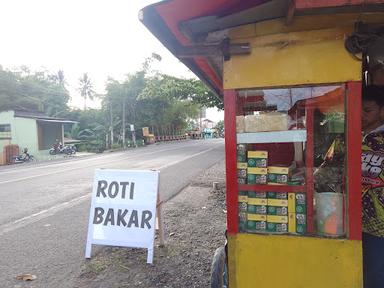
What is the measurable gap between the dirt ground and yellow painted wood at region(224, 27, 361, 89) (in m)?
2.41

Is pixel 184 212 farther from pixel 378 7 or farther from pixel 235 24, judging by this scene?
pixel 378 7

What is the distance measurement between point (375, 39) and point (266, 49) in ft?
2.19

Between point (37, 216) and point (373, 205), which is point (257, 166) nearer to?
point (373, 205)

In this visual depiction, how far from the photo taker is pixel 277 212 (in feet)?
8.45

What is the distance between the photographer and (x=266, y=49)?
245cm

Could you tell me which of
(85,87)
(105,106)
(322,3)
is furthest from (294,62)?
(85,87)

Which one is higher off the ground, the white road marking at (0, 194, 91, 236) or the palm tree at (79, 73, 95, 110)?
the palm tree at (79, 73, 95, 110)

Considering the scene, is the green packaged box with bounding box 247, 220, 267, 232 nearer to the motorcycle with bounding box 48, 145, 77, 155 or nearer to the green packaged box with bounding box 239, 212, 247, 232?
the green packaged box with bounding box 239, 212, 247, 232

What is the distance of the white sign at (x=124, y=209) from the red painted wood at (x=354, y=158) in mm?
2618

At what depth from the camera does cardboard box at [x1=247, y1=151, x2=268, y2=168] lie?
258cm

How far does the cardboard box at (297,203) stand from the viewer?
254cm

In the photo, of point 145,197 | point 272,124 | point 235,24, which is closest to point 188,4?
point 235,24

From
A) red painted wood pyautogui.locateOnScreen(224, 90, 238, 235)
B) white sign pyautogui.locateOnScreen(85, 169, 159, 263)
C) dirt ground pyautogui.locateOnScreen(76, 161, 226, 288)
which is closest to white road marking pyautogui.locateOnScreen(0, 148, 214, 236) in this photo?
dirt ground pyautogui.locateOnScreen(76, 161, 226, 288)

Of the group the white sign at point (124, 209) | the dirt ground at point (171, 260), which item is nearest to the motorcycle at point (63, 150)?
the dirt ground at point (171, 260)
